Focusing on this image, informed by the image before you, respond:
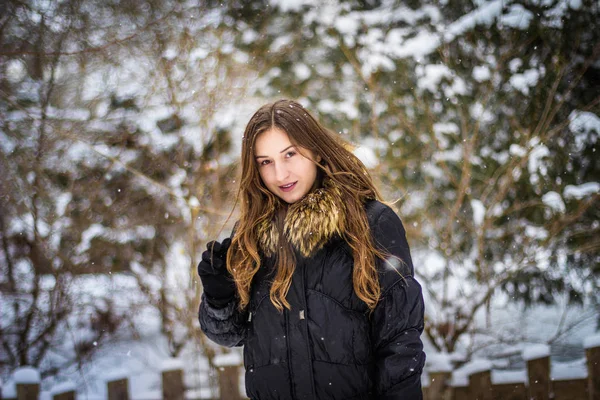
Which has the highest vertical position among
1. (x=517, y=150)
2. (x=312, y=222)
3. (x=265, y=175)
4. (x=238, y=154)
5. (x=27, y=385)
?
(x=238, y=154)

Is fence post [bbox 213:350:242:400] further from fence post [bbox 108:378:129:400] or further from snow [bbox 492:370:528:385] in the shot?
snow [bbox 492:370:528:385]

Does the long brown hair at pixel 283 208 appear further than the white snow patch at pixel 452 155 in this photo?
No

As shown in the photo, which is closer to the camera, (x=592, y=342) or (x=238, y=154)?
(x=592, y=342)

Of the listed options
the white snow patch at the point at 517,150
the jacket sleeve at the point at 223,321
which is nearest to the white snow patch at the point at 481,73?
the white snow patch at the point at 517,150

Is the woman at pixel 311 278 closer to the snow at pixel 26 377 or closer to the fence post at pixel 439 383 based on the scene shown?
the fence post at pixel 439 383

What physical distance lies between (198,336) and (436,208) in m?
2.54

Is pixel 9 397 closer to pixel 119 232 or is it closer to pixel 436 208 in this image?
pixel 119 232

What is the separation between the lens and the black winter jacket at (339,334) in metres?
1.58

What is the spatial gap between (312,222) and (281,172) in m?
0.24

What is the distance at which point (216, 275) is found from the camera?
1747mm

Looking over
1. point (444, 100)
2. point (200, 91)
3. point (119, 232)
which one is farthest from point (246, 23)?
point (119, 232)

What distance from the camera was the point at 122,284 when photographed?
4469mm

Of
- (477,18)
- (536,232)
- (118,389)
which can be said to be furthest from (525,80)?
(118,389)

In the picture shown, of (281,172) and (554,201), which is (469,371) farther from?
(281,172)
